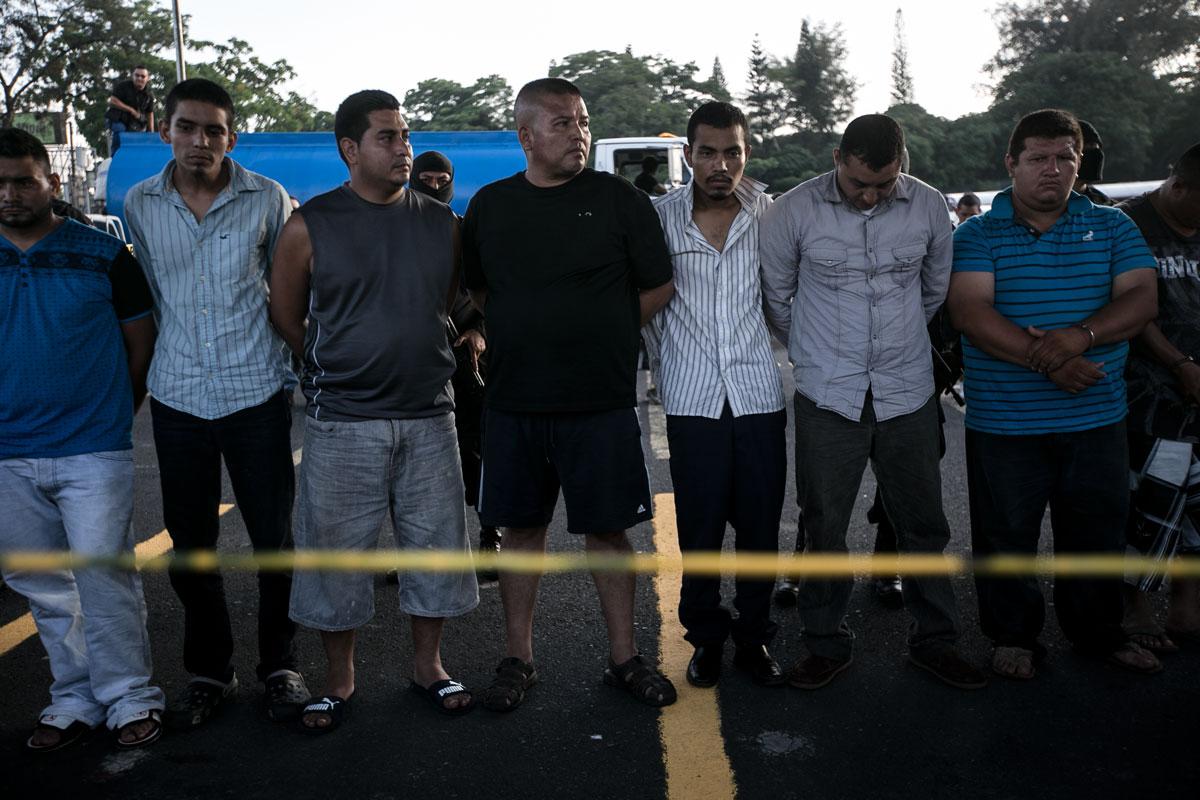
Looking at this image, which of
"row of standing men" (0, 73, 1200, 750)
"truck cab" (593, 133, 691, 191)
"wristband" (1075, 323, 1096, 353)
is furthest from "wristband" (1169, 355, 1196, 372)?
"truck cab" (593, 133, 691, 191)

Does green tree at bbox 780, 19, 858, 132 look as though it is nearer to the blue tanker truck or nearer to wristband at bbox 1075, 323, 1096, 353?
the blue tanker truck

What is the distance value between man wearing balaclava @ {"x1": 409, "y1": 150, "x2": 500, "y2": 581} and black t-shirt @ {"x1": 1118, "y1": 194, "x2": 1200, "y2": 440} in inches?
103

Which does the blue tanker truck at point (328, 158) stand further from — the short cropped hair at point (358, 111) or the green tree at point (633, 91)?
the green tree at point (633, 91)

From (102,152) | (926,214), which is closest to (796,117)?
(102,152)

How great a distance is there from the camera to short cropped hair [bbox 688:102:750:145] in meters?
3.79

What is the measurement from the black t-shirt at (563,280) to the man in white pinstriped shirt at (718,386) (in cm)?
19

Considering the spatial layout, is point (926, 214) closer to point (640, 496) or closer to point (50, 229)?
point (640, 496)

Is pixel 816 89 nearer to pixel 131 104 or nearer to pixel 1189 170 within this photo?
pixel 131 104

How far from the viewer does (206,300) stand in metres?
3.65

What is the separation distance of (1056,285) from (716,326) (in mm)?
1191

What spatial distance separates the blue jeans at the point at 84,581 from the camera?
356 centimetres

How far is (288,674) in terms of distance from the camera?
12.5 ft

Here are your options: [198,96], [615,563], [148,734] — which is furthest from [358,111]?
[148,734]

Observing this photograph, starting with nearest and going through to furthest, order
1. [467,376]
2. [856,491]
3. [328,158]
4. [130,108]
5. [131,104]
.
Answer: [856,491], [467,376], [328,158], [130,108], [131,104]
